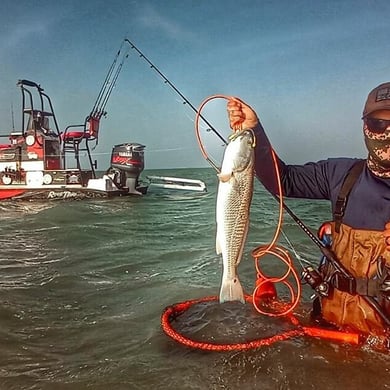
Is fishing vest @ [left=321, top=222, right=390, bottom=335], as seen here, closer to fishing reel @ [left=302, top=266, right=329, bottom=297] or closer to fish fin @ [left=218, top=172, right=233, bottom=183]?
fishing reel @ [left=302, top=266, right=329, bottom=297]

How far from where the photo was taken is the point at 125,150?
86.0 ft

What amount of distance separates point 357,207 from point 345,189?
0.59 feet

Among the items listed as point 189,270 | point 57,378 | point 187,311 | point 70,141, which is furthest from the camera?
point 70,141

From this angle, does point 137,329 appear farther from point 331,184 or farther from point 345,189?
point 345,189

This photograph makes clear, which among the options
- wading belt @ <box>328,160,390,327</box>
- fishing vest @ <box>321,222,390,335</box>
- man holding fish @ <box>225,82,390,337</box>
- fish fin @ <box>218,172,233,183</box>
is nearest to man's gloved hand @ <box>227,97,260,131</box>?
A: man holding fish @ <box>225,82,390,337</box>

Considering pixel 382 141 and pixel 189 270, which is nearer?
pixel 382 141

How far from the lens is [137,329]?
206 inches

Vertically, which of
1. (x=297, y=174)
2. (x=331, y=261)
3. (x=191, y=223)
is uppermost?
(x=297, y=174)

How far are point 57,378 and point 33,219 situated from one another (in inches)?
553

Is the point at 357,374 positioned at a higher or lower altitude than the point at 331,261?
lower

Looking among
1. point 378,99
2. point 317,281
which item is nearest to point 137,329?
point 317,281

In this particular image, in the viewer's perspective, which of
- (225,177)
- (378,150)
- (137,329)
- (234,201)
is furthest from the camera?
(137,329)

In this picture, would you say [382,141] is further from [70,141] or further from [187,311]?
[70,141]

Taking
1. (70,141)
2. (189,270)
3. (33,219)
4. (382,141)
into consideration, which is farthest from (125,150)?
(382,141)
